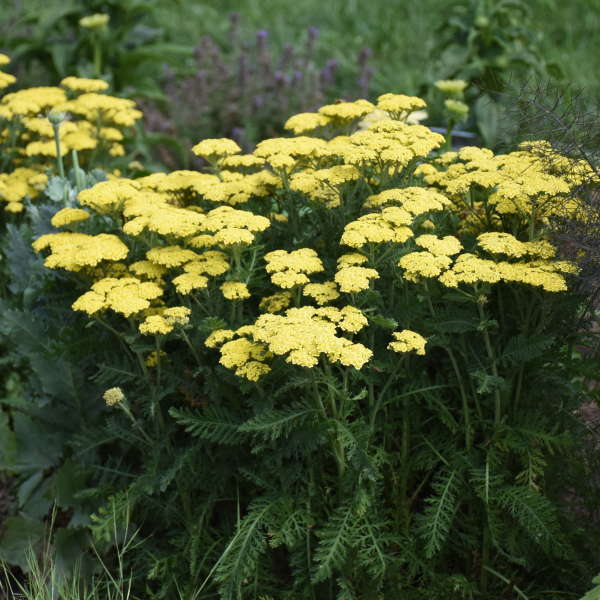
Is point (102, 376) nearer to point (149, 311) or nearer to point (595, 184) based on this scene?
point (149, 311)

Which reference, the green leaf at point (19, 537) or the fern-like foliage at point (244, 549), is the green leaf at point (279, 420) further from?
the green leaf at point (19, 537)

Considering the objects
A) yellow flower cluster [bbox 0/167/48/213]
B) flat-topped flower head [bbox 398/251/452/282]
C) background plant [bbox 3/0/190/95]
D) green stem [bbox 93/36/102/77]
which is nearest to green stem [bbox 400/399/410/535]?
flat-topped flower head [bbox 398/251/452/282]

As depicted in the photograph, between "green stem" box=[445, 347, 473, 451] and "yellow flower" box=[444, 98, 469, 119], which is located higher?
"yellow flower" box=[444, 98, 469, 119]

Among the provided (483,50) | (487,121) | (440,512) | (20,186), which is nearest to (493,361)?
(440,512)

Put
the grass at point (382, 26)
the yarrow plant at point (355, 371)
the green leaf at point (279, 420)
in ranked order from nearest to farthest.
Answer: the green leaf at point (279, 420), the yarrow plant at point (355, 371), the grass at point (382, 26)

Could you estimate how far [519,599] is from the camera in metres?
2.25

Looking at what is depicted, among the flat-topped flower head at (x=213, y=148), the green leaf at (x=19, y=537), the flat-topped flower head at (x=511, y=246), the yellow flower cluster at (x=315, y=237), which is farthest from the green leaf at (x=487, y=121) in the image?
the green leaf at (x=19, y=537)

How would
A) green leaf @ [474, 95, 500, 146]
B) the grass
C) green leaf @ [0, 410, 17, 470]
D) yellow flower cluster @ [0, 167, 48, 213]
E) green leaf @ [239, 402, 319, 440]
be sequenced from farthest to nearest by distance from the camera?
the grass → green leaf @ [474, 95, 500, 146] → yellow flower cluster @ [0, 167, 48, 213] → green leaf @ [0, 410, 17, 470] → green leaf @ [239, 402, 319, 440]

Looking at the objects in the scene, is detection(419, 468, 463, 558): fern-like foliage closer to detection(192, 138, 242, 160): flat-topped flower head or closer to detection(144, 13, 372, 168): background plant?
detection(192, 138, 242, 160): flat-topped flower head

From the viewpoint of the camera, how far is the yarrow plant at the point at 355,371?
198 centimetres

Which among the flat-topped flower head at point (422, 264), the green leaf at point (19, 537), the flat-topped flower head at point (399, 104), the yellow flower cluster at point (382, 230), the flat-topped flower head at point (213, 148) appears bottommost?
the green leaf at point (19, 537)

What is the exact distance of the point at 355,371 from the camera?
2.00 metres

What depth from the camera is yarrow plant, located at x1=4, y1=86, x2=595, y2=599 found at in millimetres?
1980

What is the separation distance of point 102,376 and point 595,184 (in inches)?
55.8
